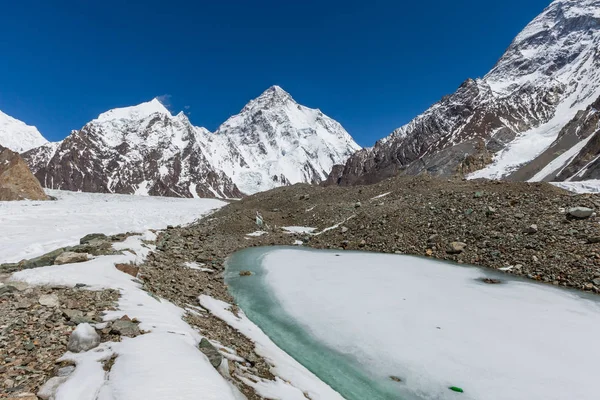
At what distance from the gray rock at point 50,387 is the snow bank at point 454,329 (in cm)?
418

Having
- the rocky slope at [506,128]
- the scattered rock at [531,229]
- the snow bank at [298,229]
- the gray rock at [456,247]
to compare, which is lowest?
the snow bank at [298,229]

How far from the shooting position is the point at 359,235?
899 inches

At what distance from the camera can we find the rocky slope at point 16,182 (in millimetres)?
52719

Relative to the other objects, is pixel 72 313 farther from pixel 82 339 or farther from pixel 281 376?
pixel 281 376

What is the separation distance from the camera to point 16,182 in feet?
181

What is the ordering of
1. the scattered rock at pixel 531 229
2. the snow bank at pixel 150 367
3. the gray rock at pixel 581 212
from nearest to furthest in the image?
the snow bank at pixel 150 367 < the gray rock at pixel 581 212 < the scattered rock at pixel 531 229

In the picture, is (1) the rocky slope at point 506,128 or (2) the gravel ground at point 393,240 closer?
(2) the gravel ground at point 393,240

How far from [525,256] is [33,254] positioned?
23.3 m

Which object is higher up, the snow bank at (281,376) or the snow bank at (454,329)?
the snow bank at (454,329)

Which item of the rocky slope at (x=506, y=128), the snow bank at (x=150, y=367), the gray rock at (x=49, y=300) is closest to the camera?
the snow bank at (x=150, y=367)

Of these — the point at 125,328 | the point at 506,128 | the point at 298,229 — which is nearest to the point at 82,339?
the point at 125,328

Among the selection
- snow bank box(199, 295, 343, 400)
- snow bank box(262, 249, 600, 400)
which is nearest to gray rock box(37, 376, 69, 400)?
snow bank box(199, 295, 343, 400)

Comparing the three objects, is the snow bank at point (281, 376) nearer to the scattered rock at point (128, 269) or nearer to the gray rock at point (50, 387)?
the gray rock at point (50, 387)

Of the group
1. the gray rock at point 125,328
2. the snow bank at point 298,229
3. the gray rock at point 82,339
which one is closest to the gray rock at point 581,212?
the snow bank at point 298,229
